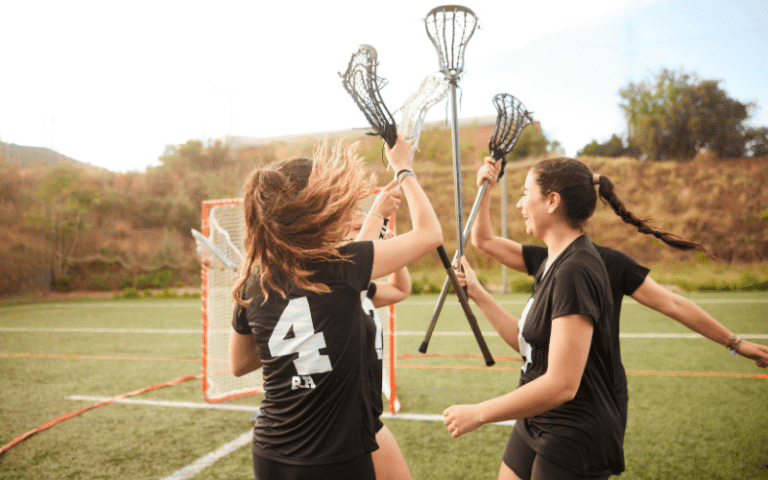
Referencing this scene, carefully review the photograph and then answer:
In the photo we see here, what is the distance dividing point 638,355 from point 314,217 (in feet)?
23.2

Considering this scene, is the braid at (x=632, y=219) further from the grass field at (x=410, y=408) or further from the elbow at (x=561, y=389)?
the grass field at (x=410, y=408)

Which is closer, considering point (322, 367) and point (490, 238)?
point (322, 367)

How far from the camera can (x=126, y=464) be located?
4082mm

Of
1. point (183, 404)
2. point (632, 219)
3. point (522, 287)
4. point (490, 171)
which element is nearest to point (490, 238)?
point (490, 171)

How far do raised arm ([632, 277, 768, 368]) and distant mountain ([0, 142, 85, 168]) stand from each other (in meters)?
30.5

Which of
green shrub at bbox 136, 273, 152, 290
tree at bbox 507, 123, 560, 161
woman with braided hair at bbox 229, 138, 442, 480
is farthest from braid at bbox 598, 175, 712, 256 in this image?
tree at bbox 507, 123, 560, 161

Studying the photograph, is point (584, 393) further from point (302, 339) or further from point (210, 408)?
point (210, 408)

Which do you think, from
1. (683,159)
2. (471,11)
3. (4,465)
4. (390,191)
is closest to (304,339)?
(390,191)

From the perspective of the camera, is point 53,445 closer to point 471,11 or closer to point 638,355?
point 471,11

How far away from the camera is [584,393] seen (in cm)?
181

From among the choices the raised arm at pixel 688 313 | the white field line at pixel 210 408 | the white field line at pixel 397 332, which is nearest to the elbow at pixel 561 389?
the raised arm at pixel 688 313

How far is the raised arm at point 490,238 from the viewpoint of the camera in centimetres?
260

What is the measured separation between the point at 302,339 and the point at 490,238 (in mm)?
1485

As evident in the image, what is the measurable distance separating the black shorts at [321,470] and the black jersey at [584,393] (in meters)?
0.69
